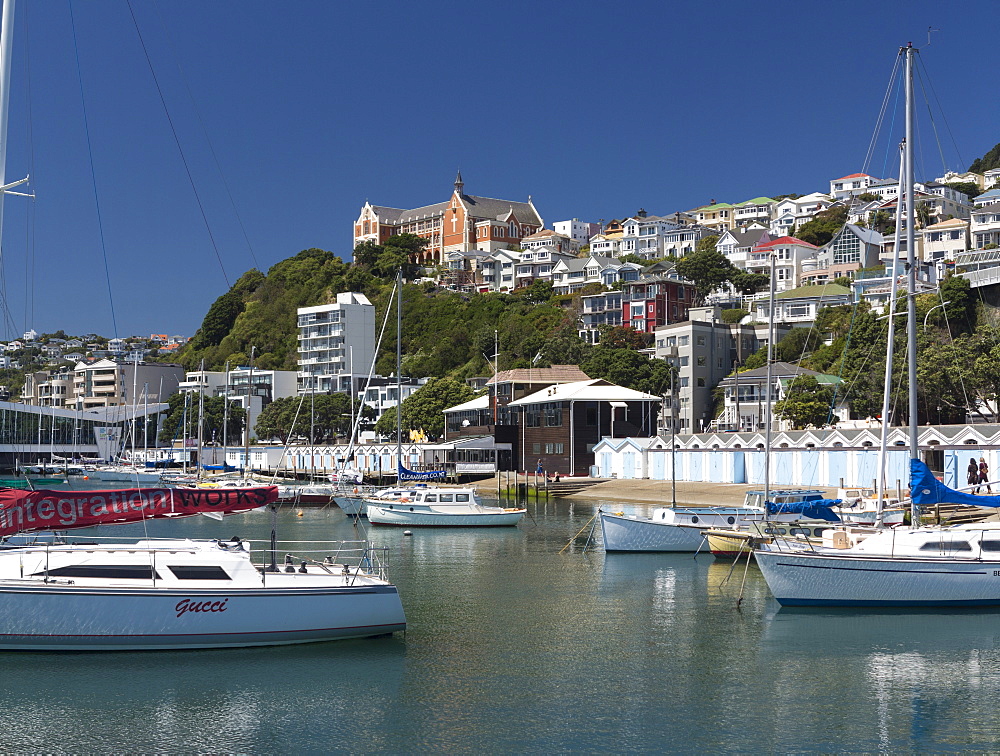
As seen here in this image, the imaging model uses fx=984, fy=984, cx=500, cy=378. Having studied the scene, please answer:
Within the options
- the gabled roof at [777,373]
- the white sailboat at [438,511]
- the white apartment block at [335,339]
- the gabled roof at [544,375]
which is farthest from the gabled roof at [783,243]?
the white sailboat at [438,511]

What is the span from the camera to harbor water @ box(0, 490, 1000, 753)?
18.7 meters

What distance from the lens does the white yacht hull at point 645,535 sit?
42.8 meters

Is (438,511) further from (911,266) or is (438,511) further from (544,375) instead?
(544,375)

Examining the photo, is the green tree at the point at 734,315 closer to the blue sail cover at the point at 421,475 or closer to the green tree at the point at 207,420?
the blue sail cover at the point at 421,475

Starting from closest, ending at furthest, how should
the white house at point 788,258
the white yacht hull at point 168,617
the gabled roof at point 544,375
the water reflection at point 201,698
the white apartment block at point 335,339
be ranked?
the water reflection at point 201,698
the white yacht hull at point 168,617
the gabled roof at point 544,375
the white house at point 788,258
the white apartment block at point 335,339

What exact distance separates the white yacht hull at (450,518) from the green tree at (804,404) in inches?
1340

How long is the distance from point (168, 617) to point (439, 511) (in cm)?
3462

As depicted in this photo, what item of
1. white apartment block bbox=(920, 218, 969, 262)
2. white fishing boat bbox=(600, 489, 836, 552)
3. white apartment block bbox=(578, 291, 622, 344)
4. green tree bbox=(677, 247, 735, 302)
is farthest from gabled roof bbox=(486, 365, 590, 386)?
white fishing boat bbox=(600, 489, 836, 552)

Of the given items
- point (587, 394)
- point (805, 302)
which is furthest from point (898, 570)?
point (805, 302)

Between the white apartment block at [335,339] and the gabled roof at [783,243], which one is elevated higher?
the gabled roof at [783,243]

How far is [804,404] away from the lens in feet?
271

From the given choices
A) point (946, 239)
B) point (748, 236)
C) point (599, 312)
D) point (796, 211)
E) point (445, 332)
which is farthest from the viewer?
point (796, 211)

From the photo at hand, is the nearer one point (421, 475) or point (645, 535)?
point (645, 535)

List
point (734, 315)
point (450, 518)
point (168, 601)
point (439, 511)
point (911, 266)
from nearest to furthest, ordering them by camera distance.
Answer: point (168, 601), point (911, 266), point (450, 518), point (439, 511), point (734, 315)
